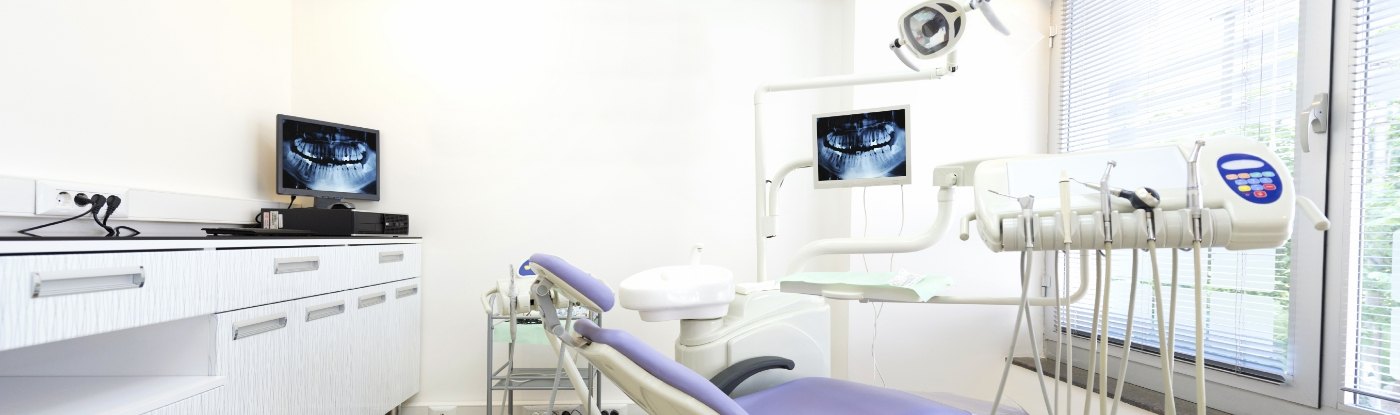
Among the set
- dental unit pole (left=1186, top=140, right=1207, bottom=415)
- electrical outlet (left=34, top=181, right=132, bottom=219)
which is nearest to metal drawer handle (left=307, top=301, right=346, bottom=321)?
electrical outlet (left=34, top=181, right=132, bottom=219)

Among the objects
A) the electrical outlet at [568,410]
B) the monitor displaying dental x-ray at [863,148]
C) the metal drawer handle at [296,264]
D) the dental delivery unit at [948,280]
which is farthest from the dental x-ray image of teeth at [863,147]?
the metal drawer handle at [296,264]

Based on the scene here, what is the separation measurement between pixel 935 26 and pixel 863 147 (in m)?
0.44

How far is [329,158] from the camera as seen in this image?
100 inches

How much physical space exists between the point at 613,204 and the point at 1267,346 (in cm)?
225

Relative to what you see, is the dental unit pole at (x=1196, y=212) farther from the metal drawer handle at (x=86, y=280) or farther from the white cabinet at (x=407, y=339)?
the white cabinet at (x=407, y=339)

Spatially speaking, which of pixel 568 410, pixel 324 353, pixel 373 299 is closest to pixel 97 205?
pixel 324 353

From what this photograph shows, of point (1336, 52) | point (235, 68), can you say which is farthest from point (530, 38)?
point (1336, 52)

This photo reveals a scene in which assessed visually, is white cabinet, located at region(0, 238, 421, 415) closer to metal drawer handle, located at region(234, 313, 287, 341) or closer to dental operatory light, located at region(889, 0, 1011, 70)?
metal drawer handle, located at region(234, 313, 287, 341)

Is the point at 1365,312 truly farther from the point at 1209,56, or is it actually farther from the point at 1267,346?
the point at 1209,56

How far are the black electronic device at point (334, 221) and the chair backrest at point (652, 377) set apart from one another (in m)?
1.60

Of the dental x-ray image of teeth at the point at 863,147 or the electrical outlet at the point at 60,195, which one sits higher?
the dental x-ray image of teeth at the point at 863,147

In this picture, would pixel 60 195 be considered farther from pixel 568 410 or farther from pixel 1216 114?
pixel 1216 114

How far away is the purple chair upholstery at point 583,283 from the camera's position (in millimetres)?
1085

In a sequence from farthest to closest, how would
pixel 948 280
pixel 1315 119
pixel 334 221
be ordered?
pixel 334 221 → pixel 1315 119 → pixel 948 280
